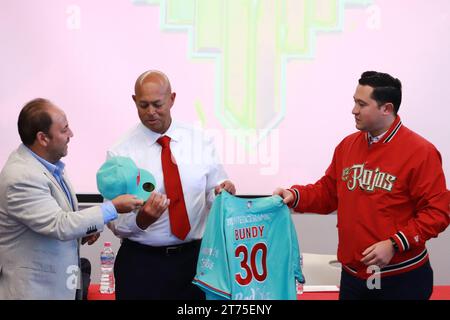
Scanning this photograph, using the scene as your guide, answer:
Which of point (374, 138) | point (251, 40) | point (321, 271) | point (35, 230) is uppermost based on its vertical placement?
point (251, 40)

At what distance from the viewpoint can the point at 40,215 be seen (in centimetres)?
199

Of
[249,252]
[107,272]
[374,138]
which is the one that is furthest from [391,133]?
[107,272]

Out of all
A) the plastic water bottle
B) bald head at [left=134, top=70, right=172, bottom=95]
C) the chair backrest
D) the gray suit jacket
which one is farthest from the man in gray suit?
the chair backrest

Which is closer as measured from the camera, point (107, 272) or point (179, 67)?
point (107, 272)

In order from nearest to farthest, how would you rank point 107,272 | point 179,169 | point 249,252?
1. point 249,252
2. point 179,169
3. point 107,272

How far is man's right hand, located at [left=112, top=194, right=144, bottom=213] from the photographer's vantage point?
206cm

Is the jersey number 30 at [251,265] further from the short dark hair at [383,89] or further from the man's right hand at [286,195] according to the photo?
the short dark hair at [383,89]

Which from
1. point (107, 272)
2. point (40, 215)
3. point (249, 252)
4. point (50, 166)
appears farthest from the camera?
point (107, 272)

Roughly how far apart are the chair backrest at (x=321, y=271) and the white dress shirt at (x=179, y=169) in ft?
2.57

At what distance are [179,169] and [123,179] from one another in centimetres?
36

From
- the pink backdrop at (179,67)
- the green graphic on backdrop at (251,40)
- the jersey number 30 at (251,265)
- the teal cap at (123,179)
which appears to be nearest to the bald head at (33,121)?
the teal cap at (123,179)

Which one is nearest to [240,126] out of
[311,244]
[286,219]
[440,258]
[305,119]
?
[305,119]

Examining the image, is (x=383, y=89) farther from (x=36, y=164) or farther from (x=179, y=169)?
Result: (x=36, y=164)

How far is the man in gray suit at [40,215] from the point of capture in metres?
2.01
